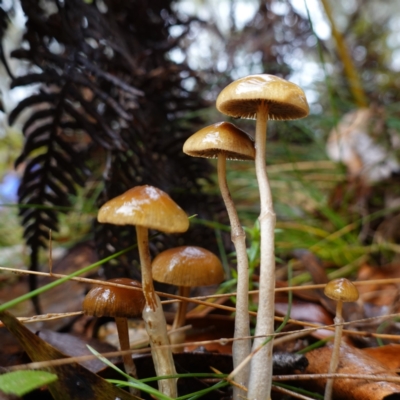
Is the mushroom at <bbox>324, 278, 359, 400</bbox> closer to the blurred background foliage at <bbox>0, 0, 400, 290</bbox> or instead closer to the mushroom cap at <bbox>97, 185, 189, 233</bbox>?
the mushroom cap at <bbox>97, 185, 189, 233</bbox>

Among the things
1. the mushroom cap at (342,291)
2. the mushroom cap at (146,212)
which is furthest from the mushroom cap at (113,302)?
the mushroom cap at (342,291)

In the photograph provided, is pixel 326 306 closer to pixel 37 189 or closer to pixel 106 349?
pixel 106 349

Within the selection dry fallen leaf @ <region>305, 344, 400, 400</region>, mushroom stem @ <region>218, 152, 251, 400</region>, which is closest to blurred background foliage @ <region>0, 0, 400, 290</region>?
dry fallen leaf @ <region>305, 344, 400, 400</region>

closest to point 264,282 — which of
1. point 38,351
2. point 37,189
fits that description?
point 38,351

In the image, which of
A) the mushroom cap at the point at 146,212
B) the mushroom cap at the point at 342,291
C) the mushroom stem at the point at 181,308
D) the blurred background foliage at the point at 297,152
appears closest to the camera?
the mushroom cap at the point at 146,212

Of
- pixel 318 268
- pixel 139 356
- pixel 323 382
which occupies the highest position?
pixel 318 268

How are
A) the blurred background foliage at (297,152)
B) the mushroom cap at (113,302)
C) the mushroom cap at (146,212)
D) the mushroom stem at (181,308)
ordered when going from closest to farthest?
the mushroom cap at (146,212) → the mushroom cap at (113,302) → the mushroom stem at (181,308) → the blurred background foliage at (297,152)

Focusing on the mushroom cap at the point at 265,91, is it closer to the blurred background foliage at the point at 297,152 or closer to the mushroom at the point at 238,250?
the mushroom at the point at 238,250
